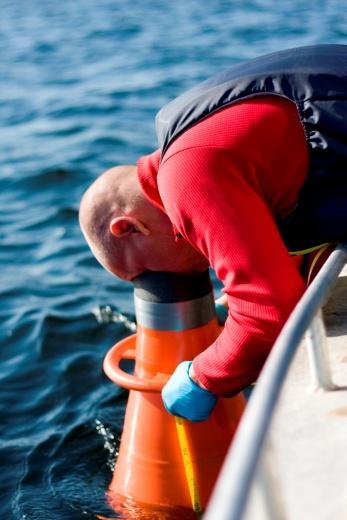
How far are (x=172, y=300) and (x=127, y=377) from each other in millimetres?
312

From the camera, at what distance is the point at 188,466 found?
3.37 m

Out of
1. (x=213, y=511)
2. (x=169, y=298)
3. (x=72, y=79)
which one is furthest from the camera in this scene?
(x=72, y=79)

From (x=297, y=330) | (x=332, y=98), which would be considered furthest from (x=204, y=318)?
(x=297, y=330)

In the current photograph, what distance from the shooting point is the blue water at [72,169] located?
4250 millimetres

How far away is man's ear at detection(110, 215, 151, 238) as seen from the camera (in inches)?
124

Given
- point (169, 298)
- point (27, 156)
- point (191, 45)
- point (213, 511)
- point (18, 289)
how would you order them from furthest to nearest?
point (191, 45) < point (27, 156) < point (18, 289) < point (169, 298) < point (213, 511)

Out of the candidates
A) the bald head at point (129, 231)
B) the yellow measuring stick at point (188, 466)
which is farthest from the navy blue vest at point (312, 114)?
the yellow measuring stick at point (188, 466)

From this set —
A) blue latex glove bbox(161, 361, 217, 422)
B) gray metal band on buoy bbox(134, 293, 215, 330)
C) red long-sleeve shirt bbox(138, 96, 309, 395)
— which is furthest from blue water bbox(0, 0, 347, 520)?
red long-sleeve shirt bbox(138, 96, 309, 395)

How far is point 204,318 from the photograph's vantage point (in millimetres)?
3492

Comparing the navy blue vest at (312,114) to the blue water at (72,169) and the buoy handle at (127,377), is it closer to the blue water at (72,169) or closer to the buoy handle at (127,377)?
the buoy handle at (127,377)

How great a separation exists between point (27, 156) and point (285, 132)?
5.76m

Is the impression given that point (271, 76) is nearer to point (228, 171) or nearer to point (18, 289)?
point (228, 171)

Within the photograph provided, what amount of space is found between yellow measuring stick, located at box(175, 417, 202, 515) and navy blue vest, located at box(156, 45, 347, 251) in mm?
902

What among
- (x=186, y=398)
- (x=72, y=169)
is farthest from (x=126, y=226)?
(x=72, y=169)
